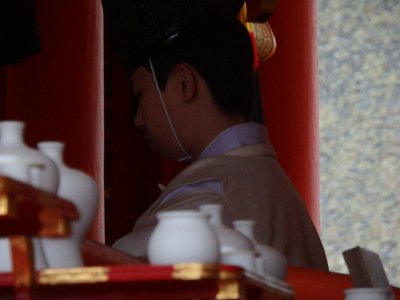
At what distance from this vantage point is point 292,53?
158 inches

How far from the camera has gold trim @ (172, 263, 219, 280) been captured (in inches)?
47.0

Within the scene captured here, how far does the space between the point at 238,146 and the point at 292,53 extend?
140 centimetres

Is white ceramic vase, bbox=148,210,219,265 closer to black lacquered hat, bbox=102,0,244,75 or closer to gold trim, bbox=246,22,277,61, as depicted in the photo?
black lacquered hat, bbox=102,0,244,75

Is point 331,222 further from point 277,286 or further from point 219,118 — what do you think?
point 277,286

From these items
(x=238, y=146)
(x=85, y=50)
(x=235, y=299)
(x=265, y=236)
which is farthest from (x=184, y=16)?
(x=235, y=299)

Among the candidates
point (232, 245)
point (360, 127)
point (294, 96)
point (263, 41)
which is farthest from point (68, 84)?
point (232, 245)

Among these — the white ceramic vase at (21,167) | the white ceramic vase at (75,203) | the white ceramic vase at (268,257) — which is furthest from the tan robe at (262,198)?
the white ceramic vase at (21,167)

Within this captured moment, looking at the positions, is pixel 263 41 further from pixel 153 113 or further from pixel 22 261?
pixel 22 261

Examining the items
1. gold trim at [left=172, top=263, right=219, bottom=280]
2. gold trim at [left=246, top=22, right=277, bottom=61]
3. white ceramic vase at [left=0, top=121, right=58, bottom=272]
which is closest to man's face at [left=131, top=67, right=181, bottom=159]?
gold trim at [left=246, top=22, right=277, bottom=61]

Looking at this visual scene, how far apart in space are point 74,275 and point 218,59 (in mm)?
1543

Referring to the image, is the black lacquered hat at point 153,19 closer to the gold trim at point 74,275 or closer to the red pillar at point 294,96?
the red pillar at point 294,96

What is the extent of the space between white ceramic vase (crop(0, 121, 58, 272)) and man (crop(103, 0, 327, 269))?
4.20 ft

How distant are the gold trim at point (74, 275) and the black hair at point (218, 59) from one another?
1466mm

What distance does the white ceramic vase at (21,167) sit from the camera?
125cm
